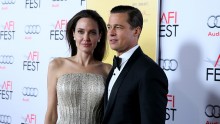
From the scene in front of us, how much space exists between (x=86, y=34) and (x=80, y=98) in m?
0.35

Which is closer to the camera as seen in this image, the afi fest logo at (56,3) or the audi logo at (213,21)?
the audi logo at (213,21)

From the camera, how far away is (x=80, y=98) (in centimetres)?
186

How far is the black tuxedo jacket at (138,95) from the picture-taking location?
4.37 ft

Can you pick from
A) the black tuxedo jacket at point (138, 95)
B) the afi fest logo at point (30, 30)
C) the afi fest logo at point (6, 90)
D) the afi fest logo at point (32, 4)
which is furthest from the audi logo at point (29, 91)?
the black tuxedo jacket at point (138, 95)

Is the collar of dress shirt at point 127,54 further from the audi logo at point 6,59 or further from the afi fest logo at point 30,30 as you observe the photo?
the audi logo at point 6,59

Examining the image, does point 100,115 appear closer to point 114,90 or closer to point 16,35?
point 114,90

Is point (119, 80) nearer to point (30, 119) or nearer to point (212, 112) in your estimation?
point (212, 112)

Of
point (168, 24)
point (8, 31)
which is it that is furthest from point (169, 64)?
point (8, 31)

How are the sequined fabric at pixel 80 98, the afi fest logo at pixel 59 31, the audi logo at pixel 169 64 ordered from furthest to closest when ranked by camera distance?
the afi fest logo at pixel 59 31
the audi logo at pixel 169 64
the sequined fabric at pixel 80 98

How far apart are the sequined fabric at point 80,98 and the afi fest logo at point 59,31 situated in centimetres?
79

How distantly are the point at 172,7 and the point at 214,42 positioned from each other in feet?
1.10

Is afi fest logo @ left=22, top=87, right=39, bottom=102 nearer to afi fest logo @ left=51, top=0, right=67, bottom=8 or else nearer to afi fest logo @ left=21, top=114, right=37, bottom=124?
afi fest logo @ left=21, top=114, right=37, bottom=124

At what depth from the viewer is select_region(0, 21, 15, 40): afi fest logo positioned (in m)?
2.92

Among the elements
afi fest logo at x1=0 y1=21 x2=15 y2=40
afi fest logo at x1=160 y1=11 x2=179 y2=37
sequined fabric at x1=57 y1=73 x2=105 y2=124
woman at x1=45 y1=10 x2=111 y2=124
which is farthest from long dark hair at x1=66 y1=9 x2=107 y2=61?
afi fest logo at x1=0 y1=21 x2=15 y2=40
